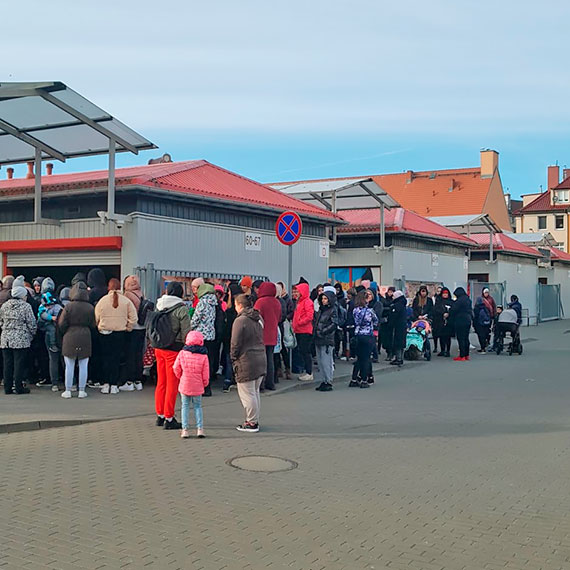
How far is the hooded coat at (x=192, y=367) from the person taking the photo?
8734 millimetres

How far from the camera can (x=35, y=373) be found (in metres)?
12.8

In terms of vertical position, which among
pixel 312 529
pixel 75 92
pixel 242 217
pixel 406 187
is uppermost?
pixel 406 187

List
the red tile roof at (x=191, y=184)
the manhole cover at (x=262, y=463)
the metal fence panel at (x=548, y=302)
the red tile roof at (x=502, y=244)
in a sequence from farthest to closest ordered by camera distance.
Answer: the metal fence panel at (x=548, y=302)
the red tile roof at (x=502, y=244)
the red tile roof at (x=191, y=184)
the manhole cover at (x=262, y=463)

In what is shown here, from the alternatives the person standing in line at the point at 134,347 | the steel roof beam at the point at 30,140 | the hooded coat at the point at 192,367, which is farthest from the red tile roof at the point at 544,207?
the hooded coat at the point at 192,367

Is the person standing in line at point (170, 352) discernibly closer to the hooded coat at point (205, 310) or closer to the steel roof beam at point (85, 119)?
the hooded coat at point (205, 310)

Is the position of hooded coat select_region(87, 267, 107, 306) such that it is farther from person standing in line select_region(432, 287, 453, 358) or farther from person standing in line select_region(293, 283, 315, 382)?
person standing in line select_region(432, 287, 453, 358)

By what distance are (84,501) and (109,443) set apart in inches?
93.8

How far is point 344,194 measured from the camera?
2261 cm

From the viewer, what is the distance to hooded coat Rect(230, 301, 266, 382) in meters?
9.08

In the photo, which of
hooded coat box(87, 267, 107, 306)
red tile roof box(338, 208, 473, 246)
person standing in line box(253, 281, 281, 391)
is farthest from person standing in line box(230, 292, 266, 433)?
red tile roof box(338, 208, 473, 246)

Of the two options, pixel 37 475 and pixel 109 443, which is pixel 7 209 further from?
pixel 37 475

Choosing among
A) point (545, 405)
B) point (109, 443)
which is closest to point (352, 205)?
point (545, 405)

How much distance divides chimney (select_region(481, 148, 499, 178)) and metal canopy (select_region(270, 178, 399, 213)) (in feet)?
132

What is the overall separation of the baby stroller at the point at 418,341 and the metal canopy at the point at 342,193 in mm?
4528
